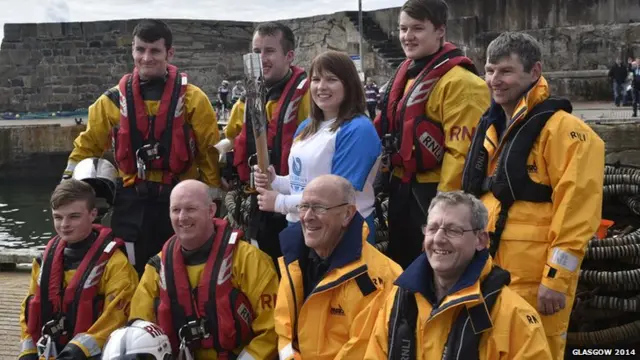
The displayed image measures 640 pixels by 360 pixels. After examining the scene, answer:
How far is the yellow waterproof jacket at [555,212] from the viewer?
2.90 m

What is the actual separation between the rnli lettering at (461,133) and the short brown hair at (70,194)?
6.22 feet

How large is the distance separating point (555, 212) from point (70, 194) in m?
2.38

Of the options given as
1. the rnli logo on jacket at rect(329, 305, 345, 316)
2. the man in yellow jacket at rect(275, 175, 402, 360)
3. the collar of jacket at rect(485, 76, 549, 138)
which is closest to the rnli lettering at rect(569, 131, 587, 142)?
the collar of jacket at rect(485, 76, 549, 138)

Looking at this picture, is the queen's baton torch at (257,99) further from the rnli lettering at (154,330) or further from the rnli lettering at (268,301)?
the rnli lettering at (154,330)

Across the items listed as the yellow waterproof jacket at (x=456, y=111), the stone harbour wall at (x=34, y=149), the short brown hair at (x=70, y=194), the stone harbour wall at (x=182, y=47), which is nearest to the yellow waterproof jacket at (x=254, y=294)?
the short brown hair at (x=70, y=194)

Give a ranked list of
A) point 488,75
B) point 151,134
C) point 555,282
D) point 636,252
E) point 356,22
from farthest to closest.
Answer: point 356,22, point 151,134, point 636,252, point 488,75, point 555,282

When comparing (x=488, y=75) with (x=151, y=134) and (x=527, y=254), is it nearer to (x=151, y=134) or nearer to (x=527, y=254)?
(x=527, y=254)

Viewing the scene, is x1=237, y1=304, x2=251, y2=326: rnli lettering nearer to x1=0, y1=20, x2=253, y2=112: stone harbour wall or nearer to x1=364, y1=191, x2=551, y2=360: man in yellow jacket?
x1=364, y1=191, x2=551, y2=360: man in yellow jacket

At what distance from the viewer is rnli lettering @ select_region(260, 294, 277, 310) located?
350 centimetres

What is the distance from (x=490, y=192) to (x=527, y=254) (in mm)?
332

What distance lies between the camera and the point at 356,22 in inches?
859

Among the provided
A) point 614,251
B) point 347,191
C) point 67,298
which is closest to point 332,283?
point 347,191

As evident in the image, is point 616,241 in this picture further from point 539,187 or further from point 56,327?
point 56,327

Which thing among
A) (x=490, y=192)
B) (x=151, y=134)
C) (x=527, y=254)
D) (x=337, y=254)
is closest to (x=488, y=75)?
(x=490, y=192)
